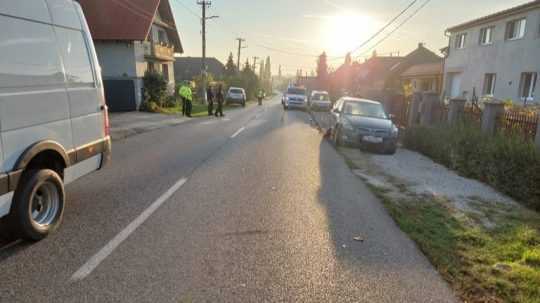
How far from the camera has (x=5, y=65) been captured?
Answer: 135 inches

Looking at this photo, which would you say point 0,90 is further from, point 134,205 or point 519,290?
point 519,290

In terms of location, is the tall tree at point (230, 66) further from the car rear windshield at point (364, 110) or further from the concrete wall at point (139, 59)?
the car rear windshield at point (364, 110)

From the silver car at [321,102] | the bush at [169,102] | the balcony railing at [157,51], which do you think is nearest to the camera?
the bush at [169,102]

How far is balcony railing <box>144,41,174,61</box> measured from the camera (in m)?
26.3

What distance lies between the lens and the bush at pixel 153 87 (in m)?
24.1

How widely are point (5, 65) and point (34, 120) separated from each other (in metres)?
0.64

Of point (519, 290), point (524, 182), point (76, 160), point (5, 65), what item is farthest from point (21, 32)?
point (524, 182)

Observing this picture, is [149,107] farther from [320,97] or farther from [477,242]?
[477,242]

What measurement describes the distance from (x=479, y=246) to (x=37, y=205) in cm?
512

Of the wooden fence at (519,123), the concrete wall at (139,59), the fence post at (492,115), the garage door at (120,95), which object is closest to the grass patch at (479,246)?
the wooden fence at (519,123)

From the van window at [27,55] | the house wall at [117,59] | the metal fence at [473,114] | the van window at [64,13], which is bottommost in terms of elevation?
the metal fence at [473,114]

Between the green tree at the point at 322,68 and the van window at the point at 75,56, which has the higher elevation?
the green tree at the point at 322,68

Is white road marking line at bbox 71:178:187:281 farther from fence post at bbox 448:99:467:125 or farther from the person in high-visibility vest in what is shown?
the person in high-visibility vest

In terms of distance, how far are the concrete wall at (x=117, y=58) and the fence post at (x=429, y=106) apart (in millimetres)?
18608
